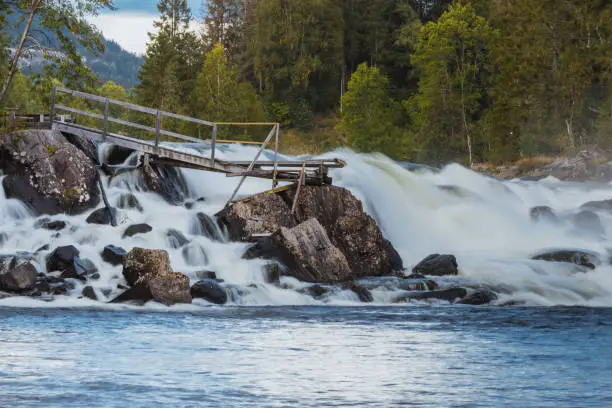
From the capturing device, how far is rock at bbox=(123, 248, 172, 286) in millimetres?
23625

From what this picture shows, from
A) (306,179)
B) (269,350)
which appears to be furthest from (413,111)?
(269,350)

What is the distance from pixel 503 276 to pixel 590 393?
14.8m

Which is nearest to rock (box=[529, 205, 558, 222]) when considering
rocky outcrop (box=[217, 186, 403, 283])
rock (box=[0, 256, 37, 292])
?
rocky outcrop (box=[217, 186, 403, 283])

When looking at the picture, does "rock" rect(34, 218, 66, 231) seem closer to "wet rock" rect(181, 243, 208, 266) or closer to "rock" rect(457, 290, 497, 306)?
"wet rock" rect(181, 243, 208, 266)

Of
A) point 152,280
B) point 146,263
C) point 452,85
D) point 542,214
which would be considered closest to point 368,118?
point 452,85

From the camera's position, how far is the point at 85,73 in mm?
35344

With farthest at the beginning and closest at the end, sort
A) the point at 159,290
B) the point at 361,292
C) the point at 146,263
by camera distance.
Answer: the point at 361,292 → the point at 146,263 → the point at 159,290

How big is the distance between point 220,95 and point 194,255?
185 ft

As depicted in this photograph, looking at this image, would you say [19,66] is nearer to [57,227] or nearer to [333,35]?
[57,227]

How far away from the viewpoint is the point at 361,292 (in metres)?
25.4

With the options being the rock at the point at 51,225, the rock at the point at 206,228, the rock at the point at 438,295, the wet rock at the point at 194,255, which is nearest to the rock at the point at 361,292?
the rock at the point at 438,295

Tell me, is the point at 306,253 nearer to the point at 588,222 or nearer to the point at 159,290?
the point at 159,290

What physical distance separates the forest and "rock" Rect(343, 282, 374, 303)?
31.1m

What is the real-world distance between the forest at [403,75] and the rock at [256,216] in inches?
1017
